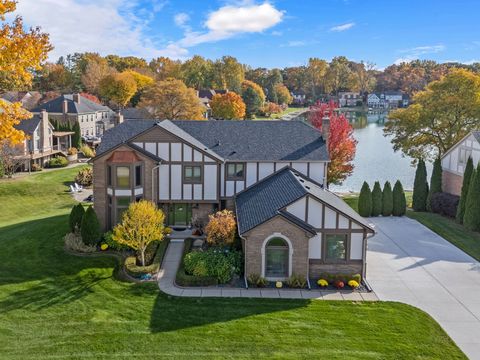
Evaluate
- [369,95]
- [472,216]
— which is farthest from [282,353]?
[369,95]

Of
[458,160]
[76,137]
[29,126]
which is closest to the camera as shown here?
[458,160]

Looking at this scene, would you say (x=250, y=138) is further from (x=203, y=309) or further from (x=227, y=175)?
(x=203, y=309)

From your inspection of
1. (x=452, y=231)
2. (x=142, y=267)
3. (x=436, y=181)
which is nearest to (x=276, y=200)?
(x=142, y=267)

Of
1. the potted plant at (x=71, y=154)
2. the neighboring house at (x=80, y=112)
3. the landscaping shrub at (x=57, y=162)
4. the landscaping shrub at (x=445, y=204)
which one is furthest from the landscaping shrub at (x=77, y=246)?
the neighboring house at (x=80, y=112)

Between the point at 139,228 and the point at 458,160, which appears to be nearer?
the point at 139,228

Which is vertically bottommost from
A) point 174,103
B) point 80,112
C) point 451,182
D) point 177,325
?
point 177,325

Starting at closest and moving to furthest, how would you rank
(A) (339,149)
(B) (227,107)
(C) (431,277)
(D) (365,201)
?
(C) (431,277) < (D) (365,201) < (A) (339,149) < (B) (227,107)

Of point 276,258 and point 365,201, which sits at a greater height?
point 365,201

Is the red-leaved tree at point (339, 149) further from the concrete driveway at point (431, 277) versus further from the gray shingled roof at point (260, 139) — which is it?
the concrete driveway at point (431, 277)
